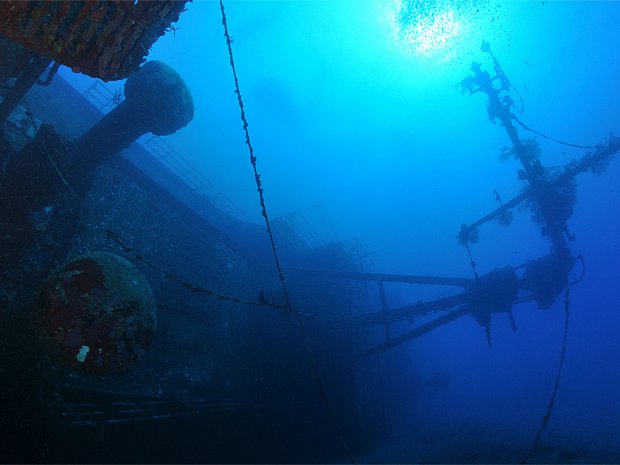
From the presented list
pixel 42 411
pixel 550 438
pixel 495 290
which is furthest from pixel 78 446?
pixel 550 438

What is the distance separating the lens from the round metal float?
12.5 ft

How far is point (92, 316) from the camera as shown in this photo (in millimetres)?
3814

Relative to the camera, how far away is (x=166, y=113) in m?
8.33

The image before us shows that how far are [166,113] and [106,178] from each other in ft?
7.34

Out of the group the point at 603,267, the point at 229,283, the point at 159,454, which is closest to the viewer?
the point at 159,454

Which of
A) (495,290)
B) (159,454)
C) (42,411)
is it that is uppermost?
(495,290)

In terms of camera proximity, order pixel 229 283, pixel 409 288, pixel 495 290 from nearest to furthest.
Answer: pixel 495 290 → pixel 229 283 → pixel 409 288

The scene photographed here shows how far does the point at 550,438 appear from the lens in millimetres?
15984

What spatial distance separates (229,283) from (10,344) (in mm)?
7605

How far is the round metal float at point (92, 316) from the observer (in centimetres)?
380

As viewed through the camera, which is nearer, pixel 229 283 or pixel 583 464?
pixel 583 464

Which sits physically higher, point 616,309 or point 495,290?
point 616,309

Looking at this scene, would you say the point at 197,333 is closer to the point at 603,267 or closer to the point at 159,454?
the point at 159,454

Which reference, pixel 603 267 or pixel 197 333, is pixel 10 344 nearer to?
pixel 197 333
